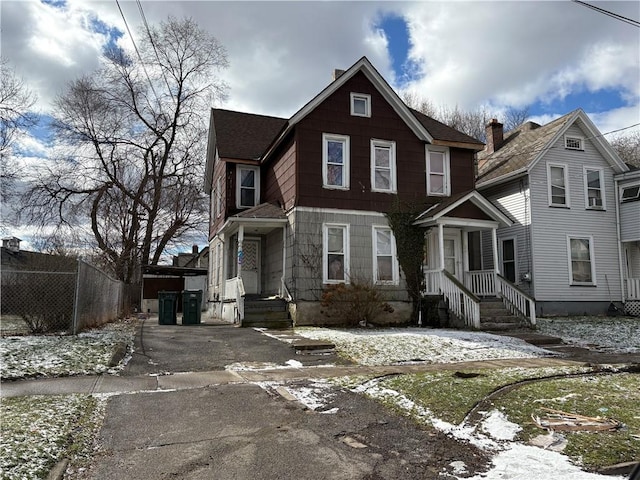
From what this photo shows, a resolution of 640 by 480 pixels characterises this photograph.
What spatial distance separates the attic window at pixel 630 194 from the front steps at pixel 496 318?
31.1 ft

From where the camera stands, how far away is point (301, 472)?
405 cm

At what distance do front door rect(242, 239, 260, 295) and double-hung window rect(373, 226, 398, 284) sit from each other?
522 cm

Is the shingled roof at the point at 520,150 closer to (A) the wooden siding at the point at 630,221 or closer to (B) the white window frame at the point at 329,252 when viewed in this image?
(A) the wooden siding at the point at 630,221

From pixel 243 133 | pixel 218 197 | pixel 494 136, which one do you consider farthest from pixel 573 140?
pixel 218 197

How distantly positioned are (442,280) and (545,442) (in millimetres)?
11198

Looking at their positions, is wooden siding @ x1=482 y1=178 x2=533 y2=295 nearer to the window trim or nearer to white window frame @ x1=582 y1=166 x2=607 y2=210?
white window frame @ x1=582 y1=166 x2=607 y2=210

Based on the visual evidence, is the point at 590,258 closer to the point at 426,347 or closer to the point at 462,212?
the point at 462,212

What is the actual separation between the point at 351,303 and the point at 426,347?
4317 millimetres

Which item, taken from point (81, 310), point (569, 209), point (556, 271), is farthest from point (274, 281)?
point (569, 209)

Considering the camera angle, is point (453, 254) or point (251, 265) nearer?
point (453, 254)

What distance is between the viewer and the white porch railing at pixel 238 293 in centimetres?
1544

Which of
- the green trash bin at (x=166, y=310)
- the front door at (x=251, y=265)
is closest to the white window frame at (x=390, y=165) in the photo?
the front door at (x=251, y=265)

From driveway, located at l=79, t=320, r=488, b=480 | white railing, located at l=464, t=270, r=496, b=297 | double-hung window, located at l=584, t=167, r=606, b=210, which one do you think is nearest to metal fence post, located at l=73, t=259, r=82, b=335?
driveway, located at l=79, t=320, r=488, b=480

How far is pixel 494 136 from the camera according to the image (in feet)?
80.9
